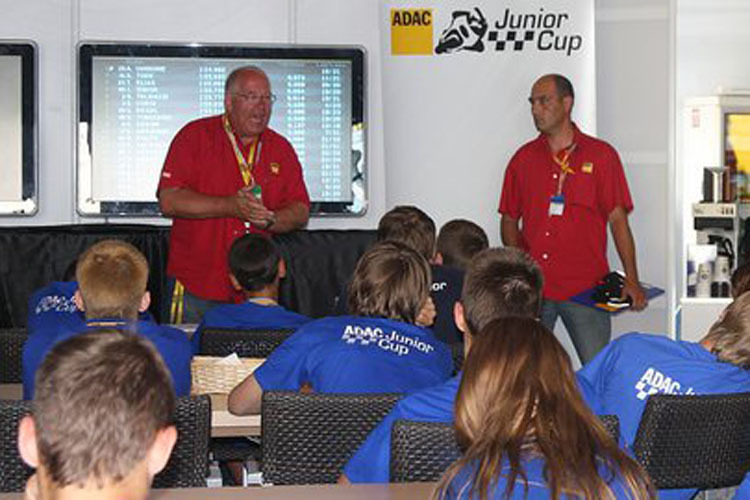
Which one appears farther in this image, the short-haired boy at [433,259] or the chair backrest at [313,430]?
the short-haired boy at [433,259]

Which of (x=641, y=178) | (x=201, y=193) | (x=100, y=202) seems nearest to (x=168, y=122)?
(x=100, y=202)

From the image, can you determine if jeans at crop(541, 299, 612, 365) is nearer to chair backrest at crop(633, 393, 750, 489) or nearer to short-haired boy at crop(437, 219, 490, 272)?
short-haired boy at crop(437, 219, 490, 272)

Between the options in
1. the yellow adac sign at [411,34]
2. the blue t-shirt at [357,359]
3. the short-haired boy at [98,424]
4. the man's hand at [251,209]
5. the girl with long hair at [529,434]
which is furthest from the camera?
the yellow adac sign at [411,34]

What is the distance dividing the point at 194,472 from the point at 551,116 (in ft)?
15.0

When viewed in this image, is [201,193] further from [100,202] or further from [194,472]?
[194,472]

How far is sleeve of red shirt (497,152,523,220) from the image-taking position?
7582mm

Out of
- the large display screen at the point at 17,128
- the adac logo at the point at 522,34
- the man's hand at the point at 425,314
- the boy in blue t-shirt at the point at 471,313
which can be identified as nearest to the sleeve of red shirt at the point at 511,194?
the adac logo at the point at 522,34

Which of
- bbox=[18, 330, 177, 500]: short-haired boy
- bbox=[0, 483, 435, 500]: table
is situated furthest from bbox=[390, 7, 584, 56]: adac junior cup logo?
bbox=[18, 330, 177, 500]: short-haired boy

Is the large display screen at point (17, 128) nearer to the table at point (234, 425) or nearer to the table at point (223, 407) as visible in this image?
the table at point (223, 407)

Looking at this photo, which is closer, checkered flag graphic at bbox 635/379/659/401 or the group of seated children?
the group of seated children

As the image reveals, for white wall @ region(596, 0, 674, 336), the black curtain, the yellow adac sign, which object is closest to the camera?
the black curtain

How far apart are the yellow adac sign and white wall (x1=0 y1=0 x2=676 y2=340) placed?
299mm

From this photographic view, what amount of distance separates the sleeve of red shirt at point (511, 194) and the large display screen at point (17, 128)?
263cm

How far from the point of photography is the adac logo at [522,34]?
780 cm
